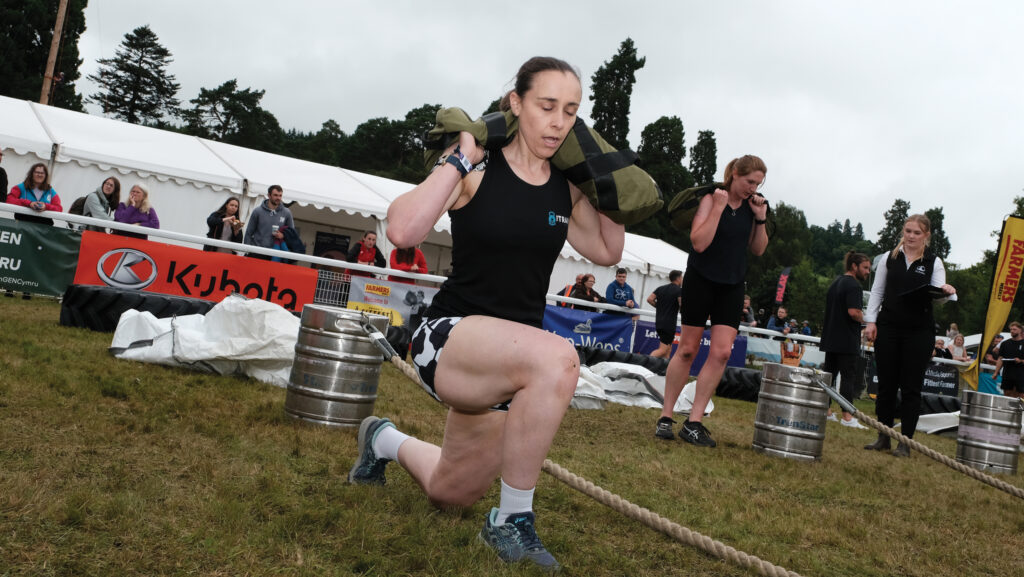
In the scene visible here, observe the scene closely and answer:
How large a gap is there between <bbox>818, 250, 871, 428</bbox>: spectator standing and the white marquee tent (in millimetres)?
7452

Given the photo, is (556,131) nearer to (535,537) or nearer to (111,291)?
(535,537)

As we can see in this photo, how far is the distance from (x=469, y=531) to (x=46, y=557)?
1293mm

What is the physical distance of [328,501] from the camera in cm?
301

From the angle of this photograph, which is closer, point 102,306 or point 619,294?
point 102,306

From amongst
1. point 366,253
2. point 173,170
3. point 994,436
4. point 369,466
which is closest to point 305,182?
point 173,170

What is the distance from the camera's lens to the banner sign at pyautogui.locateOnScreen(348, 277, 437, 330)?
9.88 metres

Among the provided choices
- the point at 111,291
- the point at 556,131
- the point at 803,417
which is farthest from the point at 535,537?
the point at 111,291

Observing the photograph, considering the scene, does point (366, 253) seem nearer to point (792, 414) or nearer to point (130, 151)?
point (130, 151)

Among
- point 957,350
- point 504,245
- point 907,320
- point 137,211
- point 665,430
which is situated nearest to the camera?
point 504,245

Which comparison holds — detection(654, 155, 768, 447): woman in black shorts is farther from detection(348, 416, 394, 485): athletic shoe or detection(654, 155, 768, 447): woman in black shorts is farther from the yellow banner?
the yellow banner

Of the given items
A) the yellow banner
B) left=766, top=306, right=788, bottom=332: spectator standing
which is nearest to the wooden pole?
left=766, top=306, right=788, bottom=332: spectator standing

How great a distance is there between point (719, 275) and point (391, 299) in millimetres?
5261

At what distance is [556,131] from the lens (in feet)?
8.82

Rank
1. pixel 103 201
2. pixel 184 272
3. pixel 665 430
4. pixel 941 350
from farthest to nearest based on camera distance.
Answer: pixel 941 350 → pixel 103 201 → pixel 184 272 → pixel 665 430
